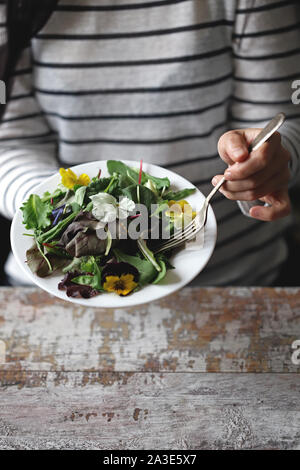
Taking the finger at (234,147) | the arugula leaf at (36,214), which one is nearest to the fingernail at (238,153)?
the finger at (234,147)

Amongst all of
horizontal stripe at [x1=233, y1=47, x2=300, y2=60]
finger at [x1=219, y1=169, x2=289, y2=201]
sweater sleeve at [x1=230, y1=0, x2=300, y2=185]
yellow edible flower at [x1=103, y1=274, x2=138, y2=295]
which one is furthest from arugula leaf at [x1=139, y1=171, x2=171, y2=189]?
horizontal stripe at [x1=233, y1=47, x2=300, y2=60]

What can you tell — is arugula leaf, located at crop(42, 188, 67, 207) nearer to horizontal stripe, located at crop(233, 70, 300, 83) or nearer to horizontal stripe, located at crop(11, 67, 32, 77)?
horizontal stripe, located at crop(11, 67, 32, 77)

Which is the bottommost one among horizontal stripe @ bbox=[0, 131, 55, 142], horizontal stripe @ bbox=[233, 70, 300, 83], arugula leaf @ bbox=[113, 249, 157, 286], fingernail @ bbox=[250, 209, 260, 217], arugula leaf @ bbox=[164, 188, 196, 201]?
horizontal stripe @ bbox=[0, 131, 55, 142]

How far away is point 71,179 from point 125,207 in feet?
0.51

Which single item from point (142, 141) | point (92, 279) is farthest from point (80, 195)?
point (142, 141)

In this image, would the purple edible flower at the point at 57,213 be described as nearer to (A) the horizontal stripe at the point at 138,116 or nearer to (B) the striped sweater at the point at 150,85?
(B) the striped sweater at the point at 150,85

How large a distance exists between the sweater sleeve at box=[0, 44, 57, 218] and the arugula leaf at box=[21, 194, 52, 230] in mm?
181

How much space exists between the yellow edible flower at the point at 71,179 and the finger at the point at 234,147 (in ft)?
0.86

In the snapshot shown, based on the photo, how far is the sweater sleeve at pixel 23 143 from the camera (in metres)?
0.89

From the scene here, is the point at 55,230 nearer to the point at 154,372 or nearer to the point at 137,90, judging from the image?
the point at 154,372

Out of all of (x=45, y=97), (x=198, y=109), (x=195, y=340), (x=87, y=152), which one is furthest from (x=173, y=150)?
(x=195, y=340)

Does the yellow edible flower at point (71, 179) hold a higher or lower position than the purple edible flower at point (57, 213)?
higher

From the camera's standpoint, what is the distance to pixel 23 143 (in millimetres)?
1045

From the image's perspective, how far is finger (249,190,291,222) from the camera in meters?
0.75
